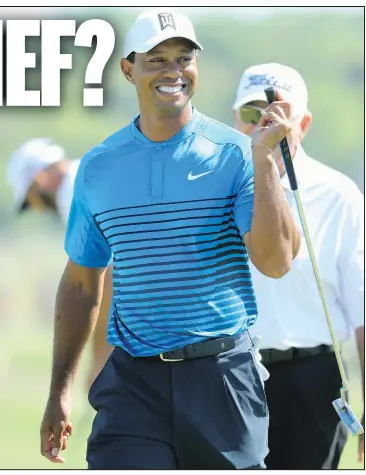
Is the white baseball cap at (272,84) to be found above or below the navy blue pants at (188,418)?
above

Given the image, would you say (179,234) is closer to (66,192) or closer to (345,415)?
(345,415)

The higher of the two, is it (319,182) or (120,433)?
(319,182)

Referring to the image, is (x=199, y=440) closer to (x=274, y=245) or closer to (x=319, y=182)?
(x=274, y=245)

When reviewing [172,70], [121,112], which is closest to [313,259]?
[172,70]

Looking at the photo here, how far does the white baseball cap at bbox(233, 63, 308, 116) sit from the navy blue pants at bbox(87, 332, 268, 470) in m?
2.15

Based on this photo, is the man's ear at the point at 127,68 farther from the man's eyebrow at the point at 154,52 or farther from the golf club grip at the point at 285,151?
the golf club grip at the point at 285,151

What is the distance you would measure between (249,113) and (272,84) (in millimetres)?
205

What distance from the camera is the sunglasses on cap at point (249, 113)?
6.76 m

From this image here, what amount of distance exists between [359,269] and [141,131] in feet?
5.41

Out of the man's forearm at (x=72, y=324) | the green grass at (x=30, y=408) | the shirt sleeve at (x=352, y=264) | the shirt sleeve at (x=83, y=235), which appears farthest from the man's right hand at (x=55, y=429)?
the green grass at (x=30, y=408)

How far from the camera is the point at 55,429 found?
5.29m

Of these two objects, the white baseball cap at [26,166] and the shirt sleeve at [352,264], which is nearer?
the shirt sleeve at [352,264]

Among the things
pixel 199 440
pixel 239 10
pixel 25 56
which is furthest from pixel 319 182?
pixel 239 10

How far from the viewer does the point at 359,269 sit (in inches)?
250
